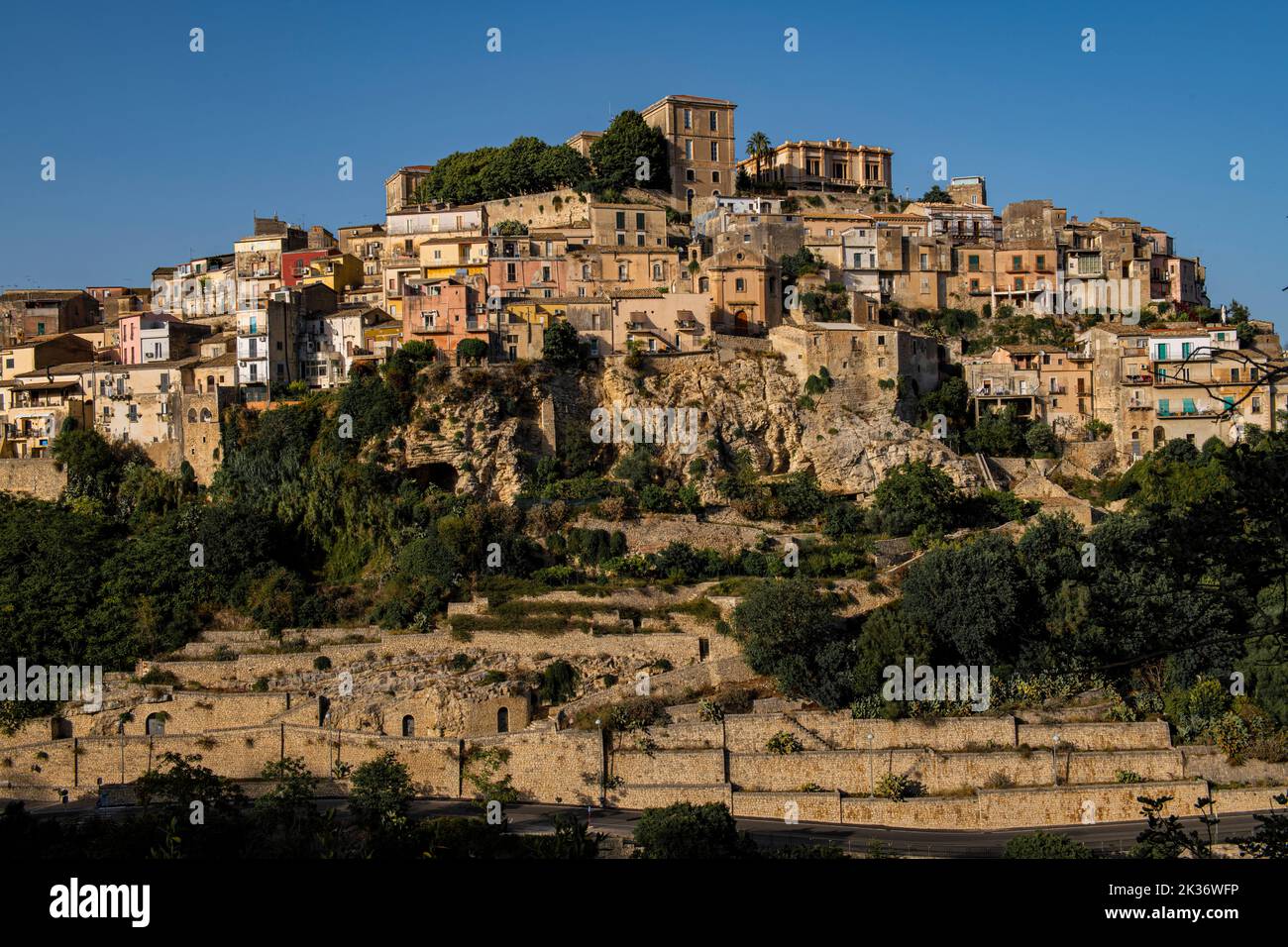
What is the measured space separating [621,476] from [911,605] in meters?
10.6

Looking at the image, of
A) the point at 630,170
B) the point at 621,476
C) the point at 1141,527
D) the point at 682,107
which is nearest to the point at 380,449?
the point at 621,476

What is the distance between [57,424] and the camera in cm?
4494

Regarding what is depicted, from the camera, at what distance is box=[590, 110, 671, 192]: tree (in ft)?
191

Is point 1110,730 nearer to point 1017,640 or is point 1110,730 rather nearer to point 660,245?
point 1017,640

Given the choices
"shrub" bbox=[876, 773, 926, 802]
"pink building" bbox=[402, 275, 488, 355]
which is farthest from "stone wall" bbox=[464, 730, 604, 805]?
"pink building" bbox=[402, 275, 488, 355]

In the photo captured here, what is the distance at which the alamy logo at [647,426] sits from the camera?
41.2 meters

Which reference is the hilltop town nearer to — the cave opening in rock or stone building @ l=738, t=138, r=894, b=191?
the cave opening in rock

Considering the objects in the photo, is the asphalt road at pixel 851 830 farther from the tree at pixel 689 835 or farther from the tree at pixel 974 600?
the tree at pixel 974 600

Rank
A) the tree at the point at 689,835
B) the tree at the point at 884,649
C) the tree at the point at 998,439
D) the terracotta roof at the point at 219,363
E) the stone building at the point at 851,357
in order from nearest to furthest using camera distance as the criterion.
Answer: the tree at the point at 689,835 → the tree at the point at 884,649 → the stone building at the point at 851,357 → the tree at the point at 998,439 → the terracotta roof at the point at 219,363

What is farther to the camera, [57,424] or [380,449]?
[57,424]

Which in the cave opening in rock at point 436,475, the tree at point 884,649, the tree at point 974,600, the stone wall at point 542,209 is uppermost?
the stone wall at point 542,209
